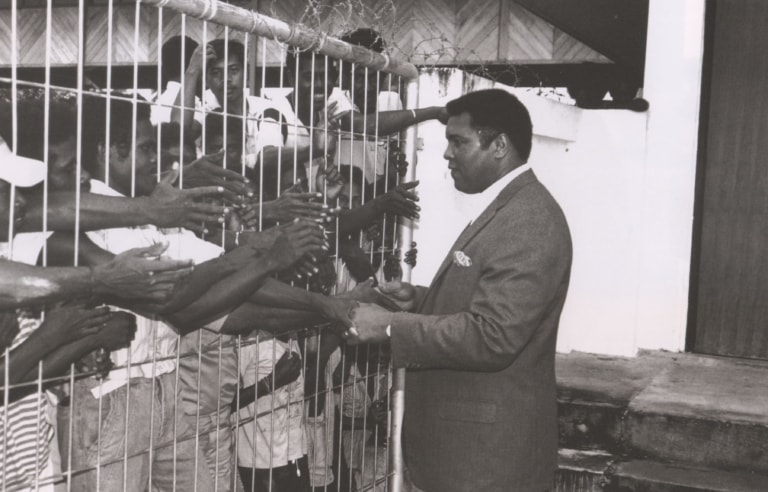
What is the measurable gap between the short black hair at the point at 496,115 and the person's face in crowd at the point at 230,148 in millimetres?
755

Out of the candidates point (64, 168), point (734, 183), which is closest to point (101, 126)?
point (64, 168)

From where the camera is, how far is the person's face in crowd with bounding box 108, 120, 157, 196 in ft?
8.54

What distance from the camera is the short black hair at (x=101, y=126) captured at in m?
2.55

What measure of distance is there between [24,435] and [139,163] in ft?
2.72

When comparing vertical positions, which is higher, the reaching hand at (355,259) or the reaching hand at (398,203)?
the reaching hand at (398,203)

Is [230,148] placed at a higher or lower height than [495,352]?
higher

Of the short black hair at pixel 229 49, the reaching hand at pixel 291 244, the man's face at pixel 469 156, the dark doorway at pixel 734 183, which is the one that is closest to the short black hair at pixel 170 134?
the reaching hand at pixel 291 244

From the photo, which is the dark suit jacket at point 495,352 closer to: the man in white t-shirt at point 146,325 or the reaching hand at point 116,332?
the man in white t-shirt at point 146,325

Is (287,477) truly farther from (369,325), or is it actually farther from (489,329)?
(489,329)

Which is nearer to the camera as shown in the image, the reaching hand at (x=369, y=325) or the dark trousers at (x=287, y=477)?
the reaching hand at (x=369, y=325)

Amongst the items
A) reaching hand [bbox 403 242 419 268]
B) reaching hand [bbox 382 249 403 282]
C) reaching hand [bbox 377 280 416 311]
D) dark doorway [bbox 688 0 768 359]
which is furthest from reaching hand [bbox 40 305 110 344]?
dark doorway [bbox 688 0 768 359]

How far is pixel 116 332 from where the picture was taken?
2.30 meters

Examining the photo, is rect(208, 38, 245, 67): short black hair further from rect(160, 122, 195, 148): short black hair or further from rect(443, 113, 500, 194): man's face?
rect(443, 113, 500, 194): man's face

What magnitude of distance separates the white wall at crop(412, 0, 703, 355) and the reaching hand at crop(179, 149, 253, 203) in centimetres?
332
